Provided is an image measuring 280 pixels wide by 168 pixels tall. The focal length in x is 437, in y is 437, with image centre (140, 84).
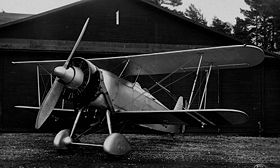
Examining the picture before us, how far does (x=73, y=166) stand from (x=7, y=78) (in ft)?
33.5

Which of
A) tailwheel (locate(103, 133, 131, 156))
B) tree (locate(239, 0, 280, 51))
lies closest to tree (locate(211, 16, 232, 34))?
tree (locate(239, 0, 280, 51))

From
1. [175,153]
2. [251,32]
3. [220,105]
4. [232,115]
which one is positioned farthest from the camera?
[251,32]

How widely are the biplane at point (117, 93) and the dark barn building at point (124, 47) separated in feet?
21.5

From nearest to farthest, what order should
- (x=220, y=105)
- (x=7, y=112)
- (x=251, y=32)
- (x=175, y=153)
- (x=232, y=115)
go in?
1. (x=232, y=115)
2. (x=175, y=153)
3. (x=7, y=112)
4. (x=220, y=105)
5. (x=251, y=32)

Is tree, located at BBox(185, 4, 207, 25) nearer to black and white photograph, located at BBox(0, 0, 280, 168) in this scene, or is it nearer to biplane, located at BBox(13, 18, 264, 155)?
black and white photograph, located at BBox(0, 0, 280, 168)

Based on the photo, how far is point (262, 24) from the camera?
45469 mm

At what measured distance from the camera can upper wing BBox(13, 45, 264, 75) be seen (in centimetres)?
1035

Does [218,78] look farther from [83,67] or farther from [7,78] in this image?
[83,67]

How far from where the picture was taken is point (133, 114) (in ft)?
33.2

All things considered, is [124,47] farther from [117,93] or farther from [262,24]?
[262,24]

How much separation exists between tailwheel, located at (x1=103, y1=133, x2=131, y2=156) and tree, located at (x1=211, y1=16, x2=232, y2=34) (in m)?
38.9

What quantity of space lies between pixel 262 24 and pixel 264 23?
1.04 ft

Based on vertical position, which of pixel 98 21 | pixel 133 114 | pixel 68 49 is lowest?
pixel 133 114

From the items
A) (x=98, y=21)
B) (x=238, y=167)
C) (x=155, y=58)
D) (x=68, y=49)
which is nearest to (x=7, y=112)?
(x=68, y=49)
